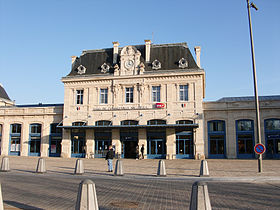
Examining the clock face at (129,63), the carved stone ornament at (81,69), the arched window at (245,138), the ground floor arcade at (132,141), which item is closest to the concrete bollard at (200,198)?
the ground floor arcade at (132,141)

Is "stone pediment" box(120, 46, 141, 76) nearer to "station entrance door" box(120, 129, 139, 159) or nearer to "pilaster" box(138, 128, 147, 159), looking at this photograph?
"pilaster" box(138, 128, 147, 159)

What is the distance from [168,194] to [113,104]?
23.5 m

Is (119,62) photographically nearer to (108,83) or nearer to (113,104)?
(108,83)

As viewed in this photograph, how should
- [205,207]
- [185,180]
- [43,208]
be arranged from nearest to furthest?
[205,207] → [43,208] → [185,180]

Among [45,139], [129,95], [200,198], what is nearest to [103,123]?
[129,95]

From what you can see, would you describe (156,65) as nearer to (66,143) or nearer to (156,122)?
(156,122)

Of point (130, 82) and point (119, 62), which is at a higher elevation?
point (119, 62)

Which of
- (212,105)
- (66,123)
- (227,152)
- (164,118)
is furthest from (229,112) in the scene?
(66,123)

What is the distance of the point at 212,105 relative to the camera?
31.0m

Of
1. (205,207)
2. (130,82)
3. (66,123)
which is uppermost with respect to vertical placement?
(130,82)

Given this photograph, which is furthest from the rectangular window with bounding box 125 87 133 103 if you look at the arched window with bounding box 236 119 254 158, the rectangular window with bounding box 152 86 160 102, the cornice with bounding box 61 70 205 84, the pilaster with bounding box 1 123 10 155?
the pilaster with bounding box 1 123 10 155

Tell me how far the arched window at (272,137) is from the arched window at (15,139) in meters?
30.5

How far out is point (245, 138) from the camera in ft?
98.2

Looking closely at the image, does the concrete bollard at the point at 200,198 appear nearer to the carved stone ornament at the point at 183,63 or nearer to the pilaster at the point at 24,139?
the carved stone ornament at the point at 183,63
